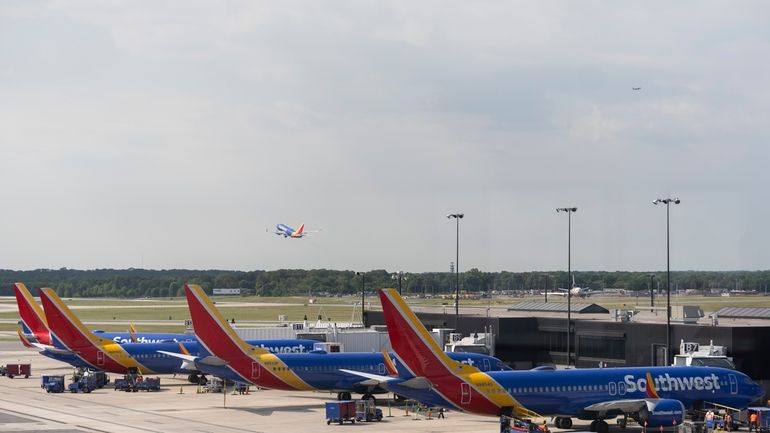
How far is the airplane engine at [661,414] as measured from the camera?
66.6 metres

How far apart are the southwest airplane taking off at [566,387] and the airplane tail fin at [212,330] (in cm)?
1908

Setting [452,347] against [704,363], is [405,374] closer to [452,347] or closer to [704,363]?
[704,363]

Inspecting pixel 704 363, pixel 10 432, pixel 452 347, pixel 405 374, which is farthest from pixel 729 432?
pixel 10 432

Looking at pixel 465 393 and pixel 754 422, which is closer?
pixel 465 393

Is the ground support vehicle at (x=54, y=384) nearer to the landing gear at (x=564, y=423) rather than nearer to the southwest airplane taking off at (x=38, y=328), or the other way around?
the southwest airplane taking off at (x=38, y=328)

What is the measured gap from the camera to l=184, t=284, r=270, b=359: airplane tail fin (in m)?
79.8

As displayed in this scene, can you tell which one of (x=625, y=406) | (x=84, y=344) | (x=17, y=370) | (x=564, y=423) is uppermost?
(x=84, y=344)

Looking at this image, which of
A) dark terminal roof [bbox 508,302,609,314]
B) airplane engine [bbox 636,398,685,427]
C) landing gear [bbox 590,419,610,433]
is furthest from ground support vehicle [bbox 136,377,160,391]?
dark terminal roof [bbox 508,302,609,314]

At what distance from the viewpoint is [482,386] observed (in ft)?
211

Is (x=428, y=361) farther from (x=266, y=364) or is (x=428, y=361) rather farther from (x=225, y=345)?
(x=225, y=345)

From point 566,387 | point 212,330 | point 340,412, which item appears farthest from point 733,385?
point 212,330

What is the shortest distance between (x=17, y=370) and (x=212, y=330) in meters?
37.3

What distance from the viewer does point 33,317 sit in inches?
4542

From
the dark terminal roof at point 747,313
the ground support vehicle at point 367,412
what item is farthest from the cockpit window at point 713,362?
the ground support vehicle at point 367,412
